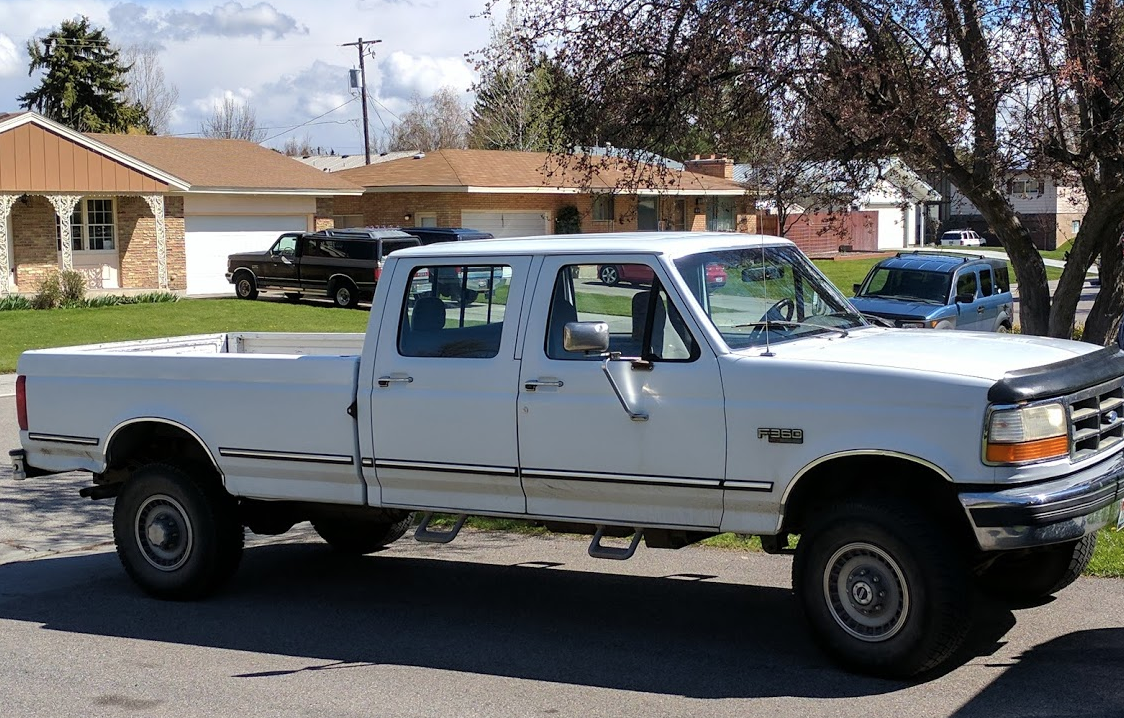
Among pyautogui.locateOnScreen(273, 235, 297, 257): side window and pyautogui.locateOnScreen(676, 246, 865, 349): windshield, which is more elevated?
pyautogui.locateOnScreen(273, 235, 297, 257): side window

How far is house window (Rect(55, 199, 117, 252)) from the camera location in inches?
1454

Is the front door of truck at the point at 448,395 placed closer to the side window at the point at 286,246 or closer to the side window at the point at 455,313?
the side window at the point at 455,313

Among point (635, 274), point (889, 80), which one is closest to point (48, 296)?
point (889, 80)

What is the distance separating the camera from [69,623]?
24.0ft

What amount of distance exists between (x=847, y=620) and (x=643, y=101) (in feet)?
26.3

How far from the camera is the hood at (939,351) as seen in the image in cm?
566

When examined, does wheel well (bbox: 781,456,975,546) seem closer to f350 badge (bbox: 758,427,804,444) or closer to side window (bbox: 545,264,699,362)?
f350 badge (bbox: 758,427,804,444)

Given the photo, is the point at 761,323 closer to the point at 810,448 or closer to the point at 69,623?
the point at 810,448

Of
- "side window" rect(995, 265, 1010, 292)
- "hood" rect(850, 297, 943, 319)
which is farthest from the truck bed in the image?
"side window" rect(995, 265, 1010, 292)

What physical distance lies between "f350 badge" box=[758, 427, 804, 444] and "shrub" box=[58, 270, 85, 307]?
2784cm

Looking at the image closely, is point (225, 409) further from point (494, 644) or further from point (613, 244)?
point (613, 244)

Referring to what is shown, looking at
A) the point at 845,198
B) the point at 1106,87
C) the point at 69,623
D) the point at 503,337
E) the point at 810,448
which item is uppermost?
the point at 1106,87

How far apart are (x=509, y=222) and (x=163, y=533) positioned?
38.4 metres

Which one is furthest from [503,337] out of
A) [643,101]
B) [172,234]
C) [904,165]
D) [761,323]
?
[172,234]
